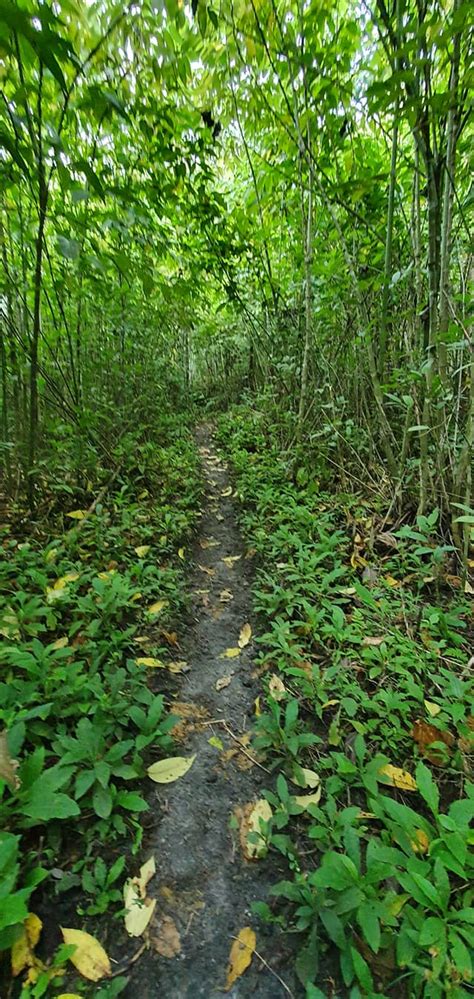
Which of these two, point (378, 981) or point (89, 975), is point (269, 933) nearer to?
point (378, 981)

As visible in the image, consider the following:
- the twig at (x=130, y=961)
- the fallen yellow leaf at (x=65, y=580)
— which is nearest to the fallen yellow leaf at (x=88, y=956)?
the twig at (x=130, y=961)

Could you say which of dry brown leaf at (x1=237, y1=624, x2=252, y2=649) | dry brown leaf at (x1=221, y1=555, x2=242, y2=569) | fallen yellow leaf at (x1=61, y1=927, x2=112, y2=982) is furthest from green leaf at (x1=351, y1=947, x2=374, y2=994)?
dry brown leaf at (x1=221, y1=555, x2=242, y2=569)

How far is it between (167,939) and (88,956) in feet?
0.65

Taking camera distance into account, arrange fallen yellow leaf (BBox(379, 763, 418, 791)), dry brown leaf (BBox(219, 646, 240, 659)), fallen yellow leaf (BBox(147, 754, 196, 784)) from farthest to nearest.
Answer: dry brown leaf (BBox(219, 646, 240, 659))
fallen yellow leaf (BBox(147, 754, 196, 784))
fallen yellow leaf (BBox(379, 763, 418, 791))

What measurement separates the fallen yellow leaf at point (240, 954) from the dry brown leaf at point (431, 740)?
78cm

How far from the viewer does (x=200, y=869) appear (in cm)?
135

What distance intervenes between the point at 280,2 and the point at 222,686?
13.1ft

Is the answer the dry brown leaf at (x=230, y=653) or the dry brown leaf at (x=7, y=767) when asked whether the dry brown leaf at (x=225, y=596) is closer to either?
the dry brown leaf at (x=230, y=653)

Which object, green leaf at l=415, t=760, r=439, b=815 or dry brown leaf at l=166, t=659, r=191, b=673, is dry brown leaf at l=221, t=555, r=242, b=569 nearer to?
dry brown leaf at l=166, t=659, r=191, b=673

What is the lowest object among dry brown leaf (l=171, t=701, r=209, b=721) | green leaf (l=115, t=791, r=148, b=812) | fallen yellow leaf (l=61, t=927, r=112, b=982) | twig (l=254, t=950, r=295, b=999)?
twig (l=254, t=950, r=295, b=999)

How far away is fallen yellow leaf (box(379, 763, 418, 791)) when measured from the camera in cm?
149

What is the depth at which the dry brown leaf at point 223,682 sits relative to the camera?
2.10 meters

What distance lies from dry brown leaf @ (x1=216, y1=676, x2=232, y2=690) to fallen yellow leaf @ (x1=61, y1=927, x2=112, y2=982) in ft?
3.34

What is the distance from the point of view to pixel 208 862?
4.50 feet
